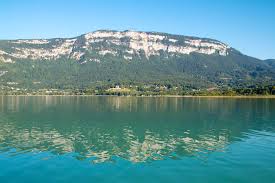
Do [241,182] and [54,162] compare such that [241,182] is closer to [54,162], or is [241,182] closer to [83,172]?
[83,172]

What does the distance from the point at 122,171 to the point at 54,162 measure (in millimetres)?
7913

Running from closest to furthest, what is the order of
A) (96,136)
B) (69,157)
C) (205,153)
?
(69,157), (205,153), (96,136)

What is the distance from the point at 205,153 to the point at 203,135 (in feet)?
47.0

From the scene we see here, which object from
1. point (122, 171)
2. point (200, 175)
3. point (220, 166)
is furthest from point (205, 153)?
point (122, 171)

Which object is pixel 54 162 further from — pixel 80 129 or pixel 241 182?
pixel 80 129

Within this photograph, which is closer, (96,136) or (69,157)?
(69,157)

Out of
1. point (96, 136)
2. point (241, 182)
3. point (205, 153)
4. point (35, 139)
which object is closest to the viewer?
point (241, 182)

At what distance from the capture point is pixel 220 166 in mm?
32719

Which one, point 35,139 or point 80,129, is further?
point 80,129

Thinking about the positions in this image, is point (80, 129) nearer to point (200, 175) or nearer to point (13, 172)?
point (13, 172)

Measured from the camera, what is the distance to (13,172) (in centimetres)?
3011

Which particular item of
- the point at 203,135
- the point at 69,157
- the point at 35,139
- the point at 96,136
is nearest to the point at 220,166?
the point at 69,157

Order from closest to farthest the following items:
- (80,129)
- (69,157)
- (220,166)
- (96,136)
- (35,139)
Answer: (220,166) < (69,157) < (35,139) < (96,136) < (80,129)

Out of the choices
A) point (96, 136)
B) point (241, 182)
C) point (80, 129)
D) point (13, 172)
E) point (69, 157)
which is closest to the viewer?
point (241, 182)
